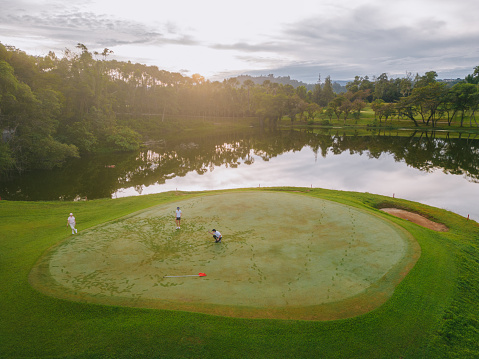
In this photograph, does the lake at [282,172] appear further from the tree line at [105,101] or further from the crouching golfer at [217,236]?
the crouching golfer at [217,236]

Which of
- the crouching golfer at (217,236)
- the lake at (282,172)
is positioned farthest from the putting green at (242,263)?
the lake at (282,172)

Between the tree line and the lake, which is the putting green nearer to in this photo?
the lake

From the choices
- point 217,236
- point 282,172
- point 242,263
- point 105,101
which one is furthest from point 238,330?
point 105,101

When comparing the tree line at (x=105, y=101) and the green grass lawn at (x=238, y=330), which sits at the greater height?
the tree line at (x=105, y=101)

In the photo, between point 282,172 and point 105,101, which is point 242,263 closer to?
point 282,172

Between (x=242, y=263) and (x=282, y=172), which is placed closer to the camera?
(x=242, y=263)

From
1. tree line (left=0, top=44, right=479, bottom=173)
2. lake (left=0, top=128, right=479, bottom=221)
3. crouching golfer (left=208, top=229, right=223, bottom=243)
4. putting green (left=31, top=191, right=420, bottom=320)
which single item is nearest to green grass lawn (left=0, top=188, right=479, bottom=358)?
putting green (left=31, top=191, right=420, bottom=320)
